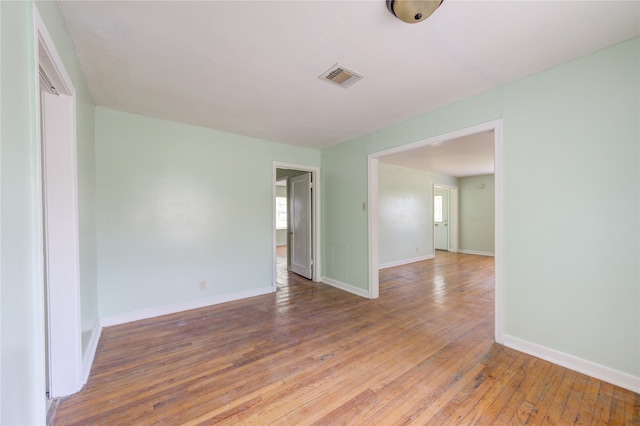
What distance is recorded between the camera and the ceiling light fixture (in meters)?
1.39

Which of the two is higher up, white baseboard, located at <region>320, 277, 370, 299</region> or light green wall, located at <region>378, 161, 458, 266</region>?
light green wall, located at <region>378, 161, 458, 266</region>

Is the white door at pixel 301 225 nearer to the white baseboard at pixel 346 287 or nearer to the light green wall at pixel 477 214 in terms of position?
the white baseboard at pixel 346 287

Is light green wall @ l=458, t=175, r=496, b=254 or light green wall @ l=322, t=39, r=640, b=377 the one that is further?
light green wall @ l=458, t=175, r=496, b=254

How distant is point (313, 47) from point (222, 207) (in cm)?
254

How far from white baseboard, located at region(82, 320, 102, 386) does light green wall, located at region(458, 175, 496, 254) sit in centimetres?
865

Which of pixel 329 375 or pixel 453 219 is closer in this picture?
pixel 329 375

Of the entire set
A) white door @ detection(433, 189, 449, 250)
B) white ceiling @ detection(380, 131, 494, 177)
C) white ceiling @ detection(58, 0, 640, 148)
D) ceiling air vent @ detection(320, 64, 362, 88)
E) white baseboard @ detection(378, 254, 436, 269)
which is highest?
white ceiling @ detection(58, 0, 640, 148)

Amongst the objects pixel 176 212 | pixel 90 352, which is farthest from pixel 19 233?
pixel 176 212

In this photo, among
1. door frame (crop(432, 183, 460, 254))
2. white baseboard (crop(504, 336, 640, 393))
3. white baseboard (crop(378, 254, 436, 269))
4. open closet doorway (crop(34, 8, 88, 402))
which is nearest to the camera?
open closet doorway (crop(34, 8, 88, 402))

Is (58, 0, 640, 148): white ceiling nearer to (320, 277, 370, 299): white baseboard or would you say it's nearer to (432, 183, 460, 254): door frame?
(320, 277, 370, 299): white baseboard

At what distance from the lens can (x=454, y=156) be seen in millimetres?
5051

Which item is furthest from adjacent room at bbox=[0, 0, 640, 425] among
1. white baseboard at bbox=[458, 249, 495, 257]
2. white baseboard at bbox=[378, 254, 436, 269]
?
white baseboard at bbox=[458, 249, 495, 257]

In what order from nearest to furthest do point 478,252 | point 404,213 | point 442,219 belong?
point 404,213 → point 478,252 → point 442,219

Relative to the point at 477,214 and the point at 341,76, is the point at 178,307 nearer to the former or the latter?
the point at 341,76
